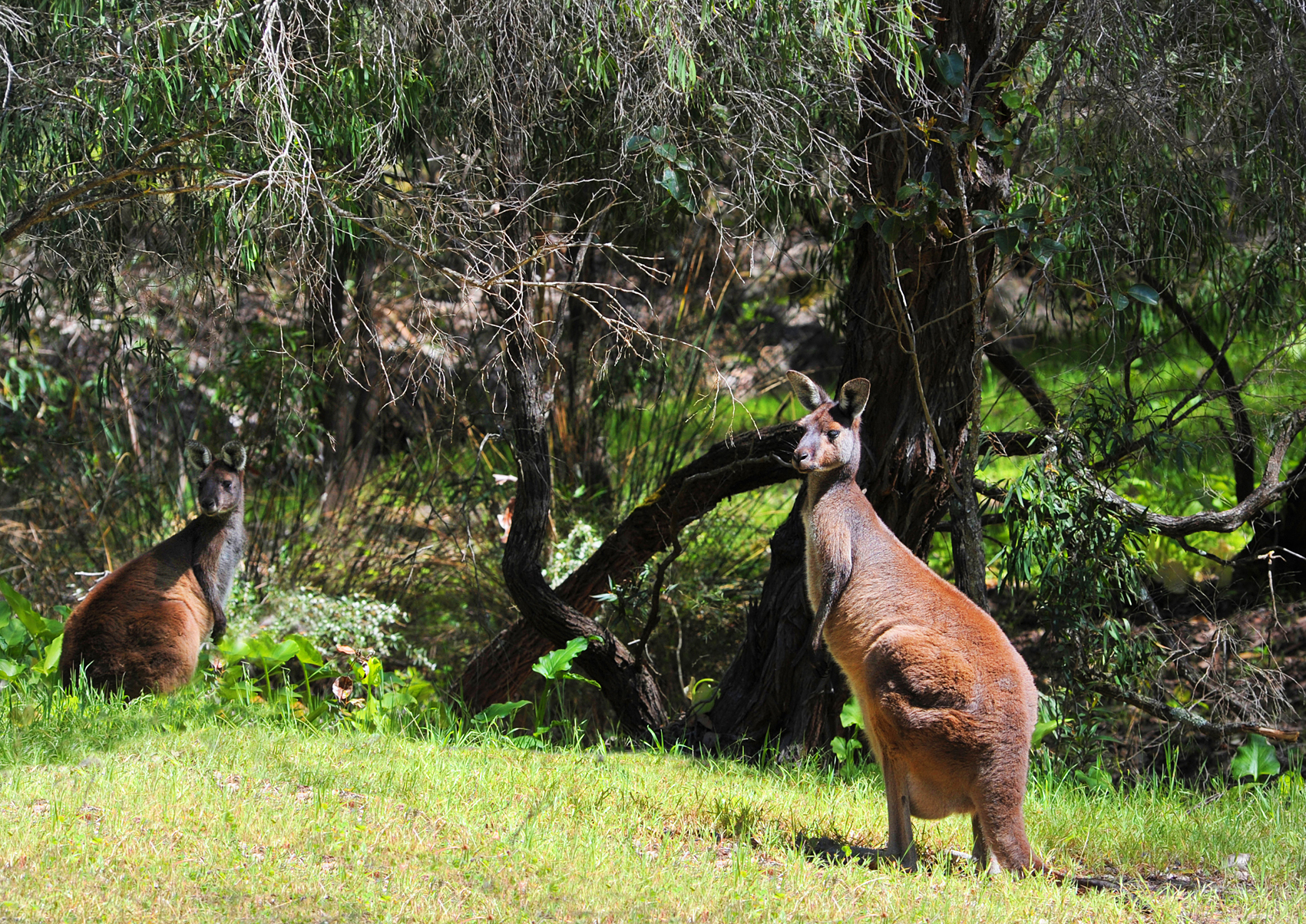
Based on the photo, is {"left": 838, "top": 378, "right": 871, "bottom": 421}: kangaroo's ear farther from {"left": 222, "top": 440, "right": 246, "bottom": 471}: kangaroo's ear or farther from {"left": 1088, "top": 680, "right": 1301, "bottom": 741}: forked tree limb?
{"left": 222, "top": 440, "right": 246, "bottom": 471}: kangaroo's ear

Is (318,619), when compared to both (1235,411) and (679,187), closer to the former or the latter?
(679,187)

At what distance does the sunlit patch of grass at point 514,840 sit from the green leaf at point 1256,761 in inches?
20.5

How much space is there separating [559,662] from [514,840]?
243cm

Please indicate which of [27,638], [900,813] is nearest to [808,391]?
[900,813]

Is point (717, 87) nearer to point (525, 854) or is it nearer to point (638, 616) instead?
point (638, 616)

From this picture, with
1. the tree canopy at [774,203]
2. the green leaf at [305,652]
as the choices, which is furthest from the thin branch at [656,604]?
the green leaf at [305,652]

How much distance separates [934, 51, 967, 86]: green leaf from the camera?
6.52m

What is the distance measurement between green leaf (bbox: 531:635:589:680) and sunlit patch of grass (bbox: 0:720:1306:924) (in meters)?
0.58

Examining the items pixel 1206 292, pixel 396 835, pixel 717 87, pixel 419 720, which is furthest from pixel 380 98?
pixel 1206 292

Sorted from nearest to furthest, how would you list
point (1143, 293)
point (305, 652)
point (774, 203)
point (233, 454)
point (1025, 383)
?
point (1143, 293), point (305, 652), point (233, 454), point (774, 203), point (1025, 383)

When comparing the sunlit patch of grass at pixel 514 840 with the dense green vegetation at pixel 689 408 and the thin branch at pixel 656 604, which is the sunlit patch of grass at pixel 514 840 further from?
the thin branch at pixel 656 604

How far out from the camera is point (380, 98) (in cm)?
732

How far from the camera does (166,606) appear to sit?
7449mm

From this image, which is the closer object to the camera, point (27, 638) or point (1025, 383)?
point (27, 638)
